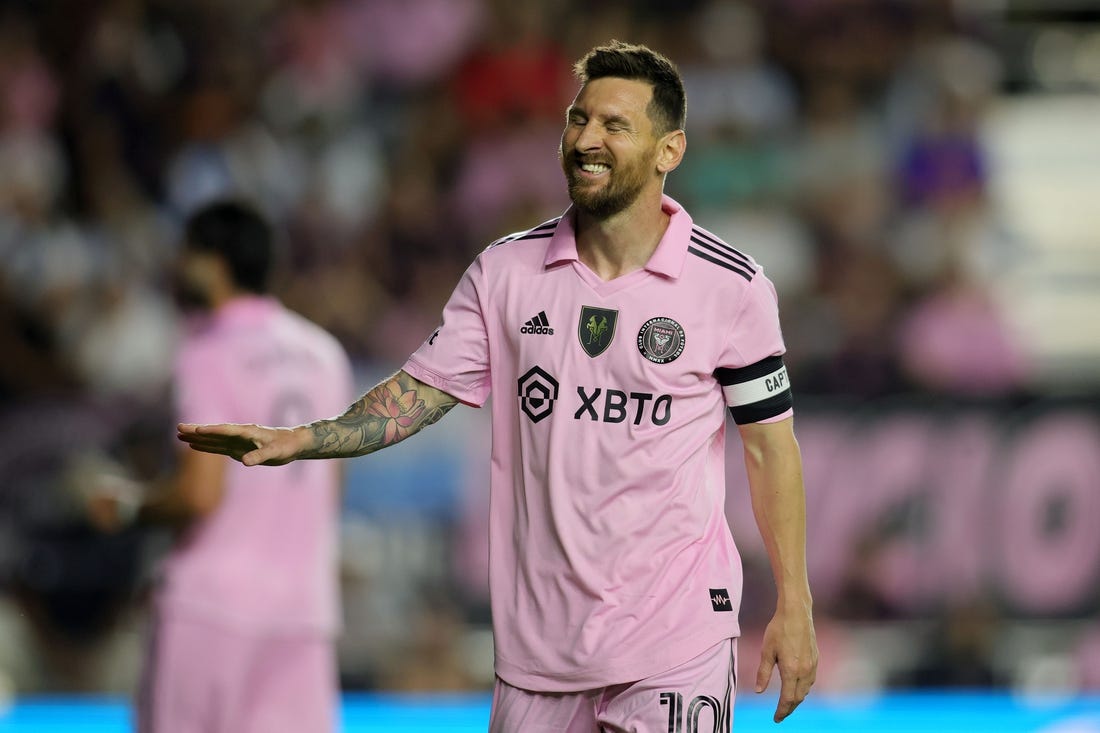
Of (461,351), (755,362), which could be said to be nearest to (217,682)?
(461,351)

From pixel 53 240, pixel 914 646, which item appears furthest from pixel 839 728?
pixel 53 240

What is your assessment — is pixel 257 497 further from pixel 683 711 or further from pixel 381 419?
pixel 683 711

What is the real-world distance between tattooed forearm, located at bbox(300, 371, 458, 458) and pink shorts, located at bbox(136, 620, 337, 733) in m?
1.41

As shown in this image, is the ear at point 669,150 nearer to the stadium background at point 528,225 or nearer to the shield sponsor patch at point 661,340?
the shield sponsor patch at point 661,340

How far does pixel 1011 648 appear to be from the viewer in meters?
9.41

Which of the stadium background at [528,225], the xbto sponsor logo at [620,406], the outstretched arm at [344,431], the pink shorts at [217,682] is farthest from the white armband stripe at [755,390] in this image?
the stadium background at [528,225]

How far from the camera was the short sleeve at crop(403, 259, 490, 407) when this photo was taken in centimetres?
427

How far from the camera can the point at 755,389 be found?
165 inches

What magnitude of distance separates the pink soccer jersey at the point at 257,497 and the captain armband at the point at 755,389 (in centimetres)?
177

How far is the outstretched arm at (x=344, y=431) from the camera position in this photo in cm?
388

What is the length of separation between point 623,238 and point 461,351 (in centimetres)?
50

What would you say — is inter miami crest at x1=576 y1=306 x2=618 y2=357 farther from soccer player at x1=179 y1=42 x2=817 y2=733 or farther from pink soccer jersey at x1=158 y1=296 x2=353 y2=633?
pink soccer jersey at x1=158 y1=296 x2=353 y2=633

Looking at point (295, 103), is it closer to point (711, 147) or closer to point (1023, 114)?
point (711, 147)

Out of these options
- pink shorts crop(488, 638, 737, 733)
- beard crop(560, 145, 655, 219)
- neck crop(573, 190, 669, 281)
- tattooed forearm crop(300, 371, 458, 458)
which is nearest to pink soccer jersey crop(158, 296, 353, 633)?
tattooed forearm crop(300, 371, 458, 458)
